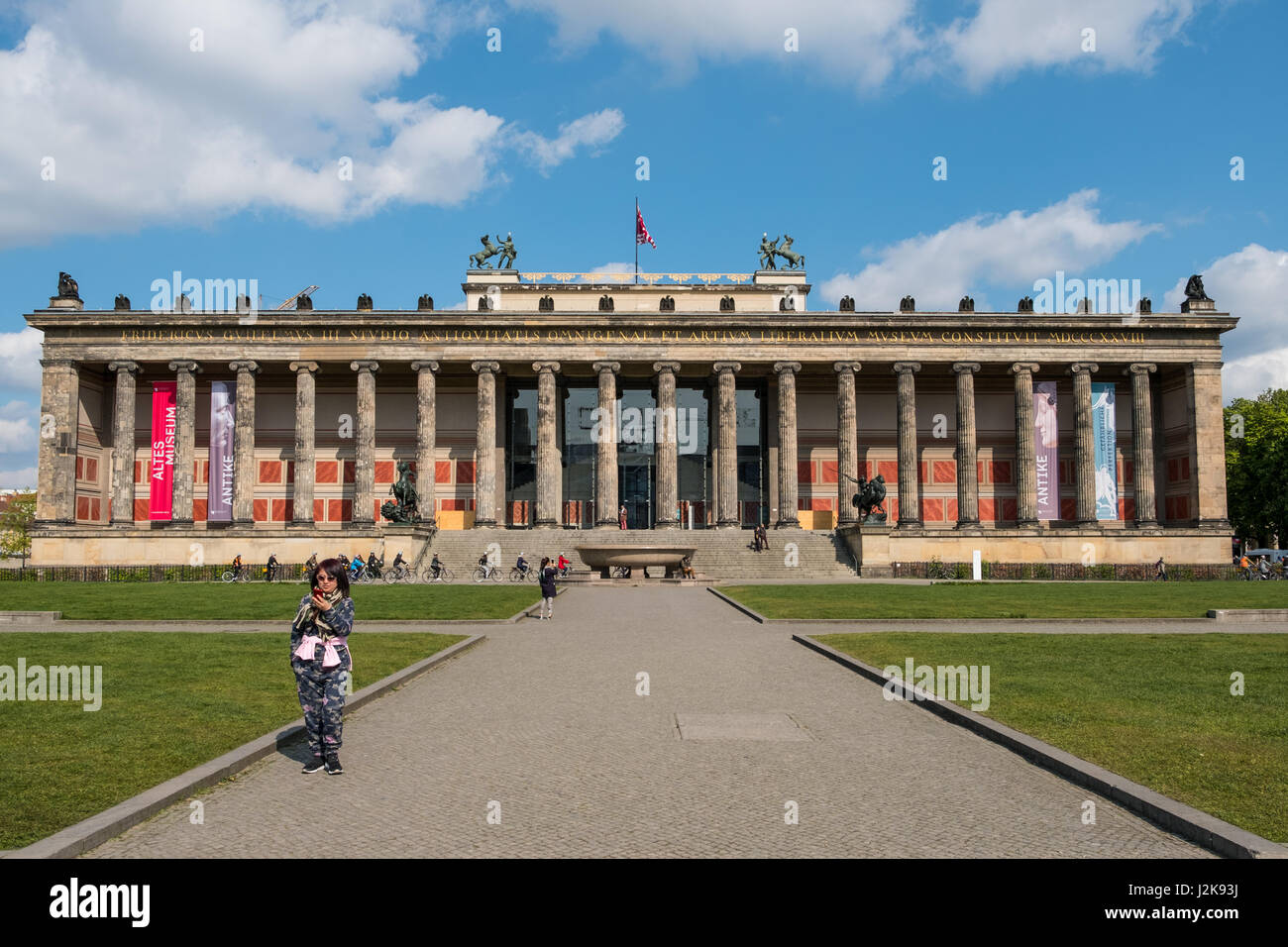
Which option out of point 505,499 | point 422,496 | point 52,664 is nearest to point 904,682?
point 52,664

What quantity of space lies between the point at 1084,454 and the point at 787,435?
710 inches

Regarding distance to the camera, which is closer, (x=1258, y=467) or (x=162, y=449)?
(x=162, y=449)

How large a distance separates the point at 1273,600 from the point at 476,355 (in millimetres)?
43022

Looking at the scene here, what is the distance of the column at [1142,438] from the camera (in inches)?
2264

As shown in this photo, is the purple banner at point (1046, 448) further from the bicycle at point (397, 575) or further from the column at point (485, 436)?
the bicycle at point (397, 575)

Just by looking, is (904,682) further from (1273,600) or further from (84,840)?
(1273,600)

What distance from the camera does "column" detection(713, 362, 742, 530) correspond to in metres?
56.9

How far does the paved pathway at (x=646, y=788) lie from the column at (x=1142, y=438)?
50925mm

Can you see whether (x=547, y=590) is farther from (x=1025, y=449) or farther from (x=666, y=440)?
(x=1025, y=449)

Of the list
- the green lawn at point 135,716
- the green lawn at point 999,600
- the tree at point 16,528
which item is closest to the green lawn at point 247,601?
the green lawn at point 135,716

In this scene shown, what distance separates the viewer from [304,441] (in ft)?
190

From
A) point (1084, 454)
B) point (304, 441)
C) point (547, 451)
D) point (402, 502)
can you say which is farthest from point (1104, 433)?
point (304, 441)

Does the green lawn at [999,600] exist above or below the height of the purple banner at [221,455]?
below

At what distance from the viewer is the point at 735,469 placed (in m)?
57.5
